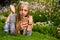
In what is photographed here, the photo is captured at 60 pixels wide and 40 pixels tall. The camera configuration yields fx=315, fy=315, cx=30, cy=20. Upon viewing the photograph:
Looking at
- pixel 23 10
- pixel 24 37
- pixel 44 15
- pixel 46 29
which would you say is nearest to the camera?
pixel 24 37

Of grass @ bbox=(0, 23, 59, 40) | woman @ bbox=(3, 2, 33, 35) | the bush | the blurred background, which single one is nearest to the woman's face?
woman @ bbox=(3, 2, 33, 35)

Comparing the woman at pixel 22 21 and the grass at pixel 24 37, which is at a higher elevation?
the woman at pixel 22 21

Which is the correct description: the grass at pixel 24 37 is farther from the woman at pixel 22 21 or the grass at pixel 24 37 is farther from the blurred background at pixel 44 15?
the blurred background at pixel 44 15

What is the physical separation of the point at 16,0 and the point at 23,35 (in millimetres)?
6220

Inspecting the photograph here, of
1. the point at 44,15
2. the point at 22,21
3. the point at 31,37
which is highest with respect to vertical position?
the point at 22,21

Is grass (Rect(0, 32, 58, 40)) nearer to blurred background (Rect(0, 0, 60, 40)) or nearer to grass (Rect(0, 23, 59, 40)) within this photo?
grass (Rect(0, 23, 59, 40))

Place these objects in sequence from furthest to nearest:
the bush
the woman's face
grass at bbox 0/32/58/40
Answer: the bush, the woman's face, grass at bbox 0/32/58/40

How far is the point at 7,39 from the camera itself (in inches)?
300

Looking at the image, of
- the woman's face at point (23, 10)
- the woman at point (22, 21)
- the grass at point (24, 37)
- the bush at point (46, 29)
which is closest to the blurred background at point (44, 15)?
the bush at point (46, 29)

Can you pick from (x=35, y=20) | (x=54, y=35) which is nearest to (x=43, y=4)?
(x=35, y=20)

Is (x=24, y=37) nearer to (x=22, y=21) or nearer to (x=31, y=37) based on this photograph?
(x=31, y=37)

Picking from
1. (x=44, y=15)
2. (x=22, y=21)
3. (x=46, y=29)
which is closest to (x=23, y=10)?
(x=22, y=21)

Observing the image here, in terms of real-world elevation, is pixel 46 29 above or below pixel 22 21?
below

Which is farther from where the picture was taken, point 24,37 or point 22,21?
point 22,21
